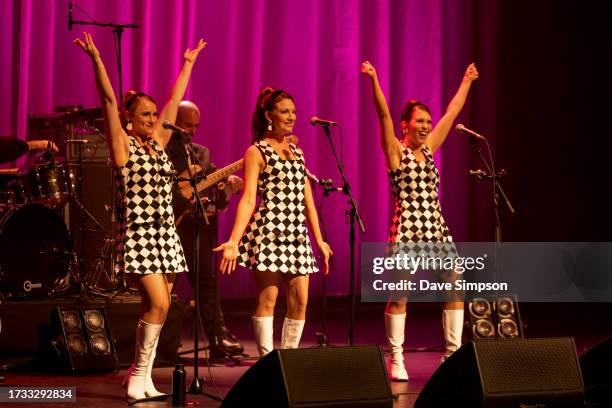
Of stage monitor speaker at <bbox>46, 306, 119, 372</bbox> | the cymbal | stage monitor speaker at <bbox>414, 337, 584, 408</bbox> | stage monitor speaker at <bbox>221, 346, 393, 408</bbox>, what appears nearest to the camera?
stage monitor speaker at <bbox>221, 346, 393, 408</bbox>

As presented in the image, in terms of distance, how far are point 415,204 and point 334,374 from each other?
2.89 meters

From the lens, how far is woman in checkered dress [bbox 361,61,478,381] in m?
6.45

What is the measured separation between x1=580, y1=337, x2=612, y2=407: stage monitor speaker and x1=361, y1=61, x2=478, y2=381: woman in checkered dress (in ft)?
7.52

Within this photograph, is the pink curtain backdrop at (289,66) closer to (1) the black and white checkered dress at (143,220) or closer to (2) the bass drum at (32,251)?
(2) the bass drum at (32,251)

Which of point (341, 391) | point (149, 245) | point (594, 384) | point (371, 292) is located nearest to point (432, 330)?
point (371, 292)

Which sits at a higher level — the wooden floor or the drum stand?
the drum stand

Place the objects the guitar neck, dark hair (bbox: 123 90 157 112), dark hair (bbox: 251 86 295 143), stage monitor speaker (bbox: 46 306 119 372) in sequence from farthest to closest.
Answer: the guitar neck, stage monitor speaker (bbox: 46 306 119 372), dark hair (bbox: 251 86 295 143), dark hair (bbox: 123 90 157 112)

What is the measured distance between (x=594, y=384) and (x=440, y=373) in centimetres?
80

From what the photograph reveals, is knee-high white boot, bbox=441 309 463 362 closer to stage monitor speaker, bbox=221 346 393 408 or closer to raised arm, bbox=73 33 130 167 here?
raised arm, bbox=73 33 130 167

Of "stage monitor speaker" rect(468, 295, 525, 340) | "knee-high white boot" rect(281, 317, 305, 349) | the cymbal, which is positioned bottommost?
"stage monitor speaker" rect(468, 295, 525, 340)

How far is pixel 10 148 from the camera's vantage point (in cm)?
715

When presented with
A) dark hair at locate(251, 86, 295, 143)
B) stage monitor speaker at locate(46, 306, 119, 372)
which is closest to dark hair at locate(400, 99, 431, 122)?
dark hair at locate(251, 86, 295, 143)

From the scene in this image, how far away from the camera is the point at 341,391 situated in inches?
148

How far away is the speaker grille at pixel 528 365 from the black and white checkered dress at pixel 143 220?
226cm
